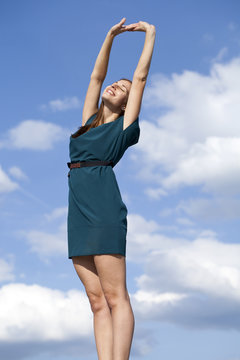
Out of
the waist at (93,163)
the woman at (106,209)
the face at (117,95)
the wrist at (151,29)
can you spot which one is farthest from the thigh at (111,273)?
the wrist at (151,29)

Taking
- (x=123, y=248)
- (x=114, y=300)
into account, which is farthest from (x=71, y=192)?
(x=114, y=300)

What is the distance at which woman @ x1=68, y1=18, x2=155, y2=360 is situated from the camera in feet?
13.4

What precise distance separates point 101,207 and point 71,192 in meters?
0.38

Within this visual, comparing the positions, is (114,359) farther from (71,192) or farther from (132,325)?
(71,192)

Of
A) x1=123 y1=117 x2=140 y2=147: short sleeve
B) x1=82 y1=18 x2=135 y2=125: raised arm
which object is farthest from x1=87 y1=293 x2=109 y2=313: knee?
x1=82 y1=18 x2=135 y2=125: raised arm

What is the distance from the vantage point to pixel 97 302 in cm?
426

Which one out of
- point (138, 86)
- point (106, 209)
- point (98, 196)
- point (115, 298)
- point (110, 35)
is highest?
point (110, 35)

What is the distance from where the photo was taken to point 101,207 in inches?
166

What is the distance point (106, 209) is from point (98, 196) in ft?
0.46

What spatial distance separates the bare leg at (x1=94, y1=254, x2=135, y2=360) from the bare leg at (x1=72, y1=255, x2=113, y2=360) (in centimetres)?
10

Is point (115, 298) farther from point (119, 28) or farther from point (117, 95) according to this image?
point (119, 28)

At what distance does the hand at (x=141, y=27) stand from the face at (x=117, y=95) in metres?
0.56

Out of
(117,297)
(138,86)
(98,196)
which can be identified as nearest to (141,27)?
(138,86)

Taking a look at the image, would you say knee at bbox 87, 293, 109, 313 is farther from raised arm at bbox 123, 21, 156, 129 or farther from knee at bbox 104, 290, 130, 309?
raised arm at bbox 123, 21, 156, 129
